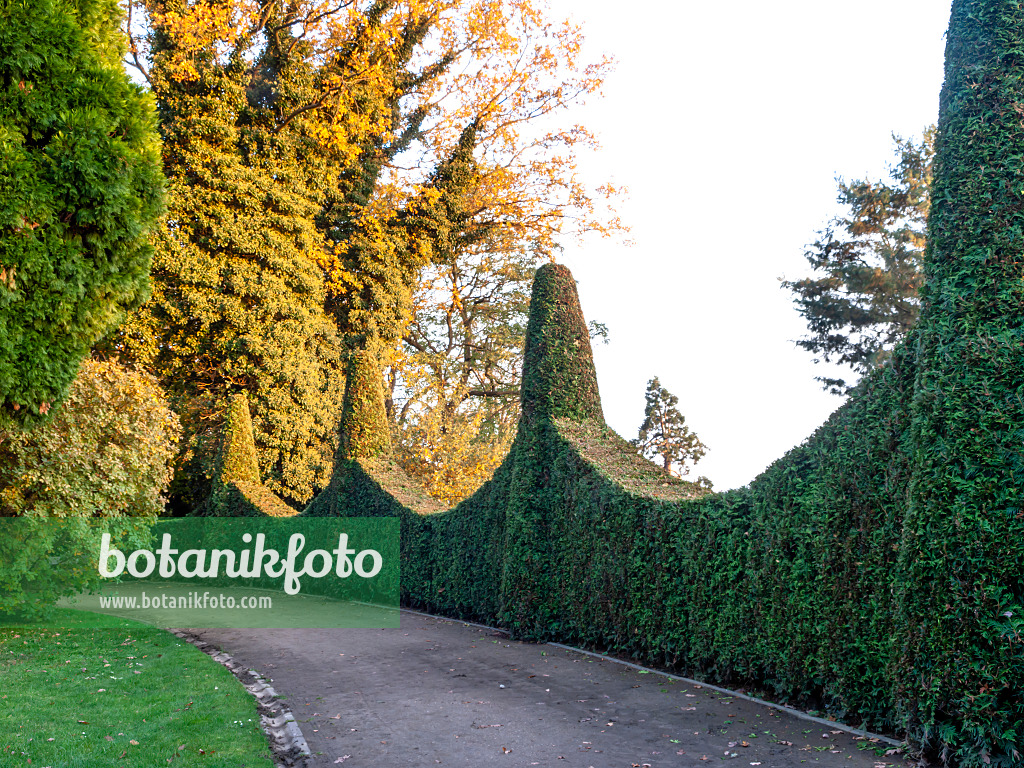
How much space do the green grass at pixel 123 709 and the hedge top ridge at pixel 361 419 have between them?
713 cm

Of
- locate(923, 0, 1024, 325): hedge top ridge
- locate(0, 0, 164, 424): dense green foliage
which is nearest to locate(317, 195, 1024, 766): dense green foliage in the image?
locate(923, 0, 1024, 325): hedge top ridge

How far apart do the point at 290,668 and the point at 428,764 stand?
13.4ft

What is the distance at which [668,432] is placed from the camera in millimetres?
45625

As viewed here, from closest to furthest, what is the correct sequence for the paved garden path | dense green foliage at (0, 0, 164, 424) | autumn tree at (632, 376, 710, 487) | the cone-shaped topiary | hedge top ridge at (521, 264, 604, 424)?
the cone-shaped topiary < the paved garden path < dense green foliage at (0, 0, 164, 424) < hedge top ridge at (521, 264, 604, 424) < autumn tree at (632, 376, 710, 487)

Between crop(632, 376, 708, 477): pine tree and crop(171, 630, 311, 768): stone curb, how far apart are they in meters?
38.2

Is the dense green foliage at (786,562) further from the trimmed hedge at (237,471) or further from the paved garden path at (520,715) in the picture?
the trimmed hedge at (237,471)

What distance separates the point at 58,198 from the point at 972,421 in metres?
7.70

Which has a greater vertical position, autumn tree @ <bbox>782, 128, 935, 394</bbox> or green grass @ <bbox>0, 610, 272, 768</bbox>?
autumn tree @ <bbox>782, 128, 935, 394</bbox>

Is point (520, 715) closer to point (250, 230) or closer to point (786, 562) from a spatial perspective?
point (786, 562)

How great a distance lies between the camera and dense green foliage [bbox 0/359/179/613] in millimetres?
10820

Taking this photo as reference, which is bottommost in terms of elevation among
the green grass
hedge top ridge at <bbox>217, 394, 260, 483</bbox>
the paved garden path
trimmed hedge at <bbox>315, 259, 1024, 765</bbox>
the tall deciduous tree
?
the green grass

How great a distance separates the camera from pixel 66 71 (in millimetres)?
6879

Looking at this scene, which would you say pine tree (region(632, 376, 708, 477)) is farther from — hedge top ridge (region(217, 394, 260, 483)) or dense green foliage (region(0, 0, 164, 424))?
dense green foliage (region(0, 0, 164, 424))

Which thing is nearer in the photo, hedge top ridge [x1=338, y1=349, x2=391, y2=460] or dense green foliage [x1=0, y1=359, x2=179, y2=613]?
dense green foliage [x1=0, y1=359, x2=179, y2=613]
